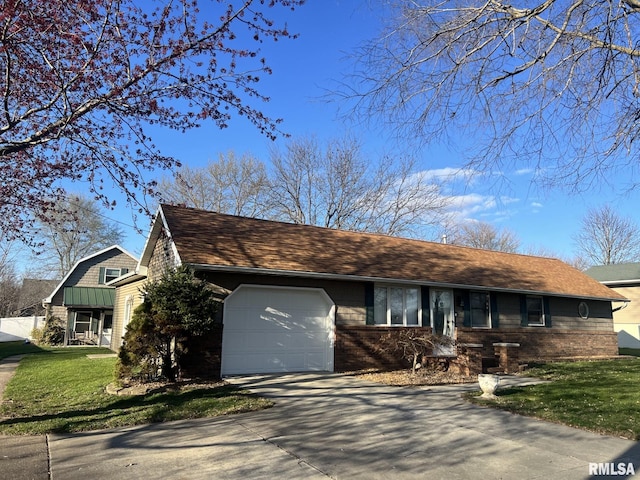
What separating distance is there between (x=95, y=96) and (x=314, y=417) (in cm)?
632

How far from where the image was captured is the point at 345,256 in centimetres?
1497

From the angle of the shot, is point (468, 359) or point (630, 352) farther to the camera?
point (630, 352)

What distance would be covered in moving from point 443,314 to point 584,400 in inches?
248

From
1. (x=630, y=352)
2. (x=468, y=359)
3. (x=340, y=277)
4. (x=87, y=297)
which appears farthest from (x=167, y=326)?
(x=630, y=352)

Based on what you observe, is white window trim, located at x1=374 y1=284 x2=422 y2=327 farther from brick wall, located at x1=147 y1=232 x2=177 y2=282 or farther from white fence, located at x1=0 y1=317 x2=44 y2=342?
white fence, located at x1=0 y1=317 x2=44 y2=342

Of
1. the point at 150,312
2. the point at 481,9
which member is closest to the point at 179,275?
the point at 150,312

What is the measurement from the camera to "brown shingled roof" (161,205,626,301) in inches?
492

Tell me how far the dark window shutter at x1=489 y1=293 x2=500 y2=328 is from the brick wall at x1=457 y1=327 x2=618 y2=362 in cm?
23

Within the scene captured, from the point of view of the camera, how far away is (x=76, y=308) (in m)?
30.7

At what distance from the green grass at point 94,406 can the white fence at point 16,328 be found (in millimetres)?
28032

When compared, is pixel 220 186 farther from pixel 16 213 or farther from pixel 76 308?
pixel 16 213

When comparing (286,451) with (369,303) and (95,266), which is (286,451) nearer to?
(369,303)

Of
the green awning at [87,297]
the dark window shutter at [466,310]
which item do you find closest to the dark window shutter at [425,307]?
the dark window shutter at [466,310]

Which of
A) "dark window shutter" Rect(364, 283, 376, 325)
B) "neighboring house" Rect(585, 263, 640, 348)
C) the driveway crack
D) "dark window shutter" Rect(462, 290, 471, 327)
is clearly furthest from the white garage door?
"neighboring house" Rect(585, 263, 640, 348)
